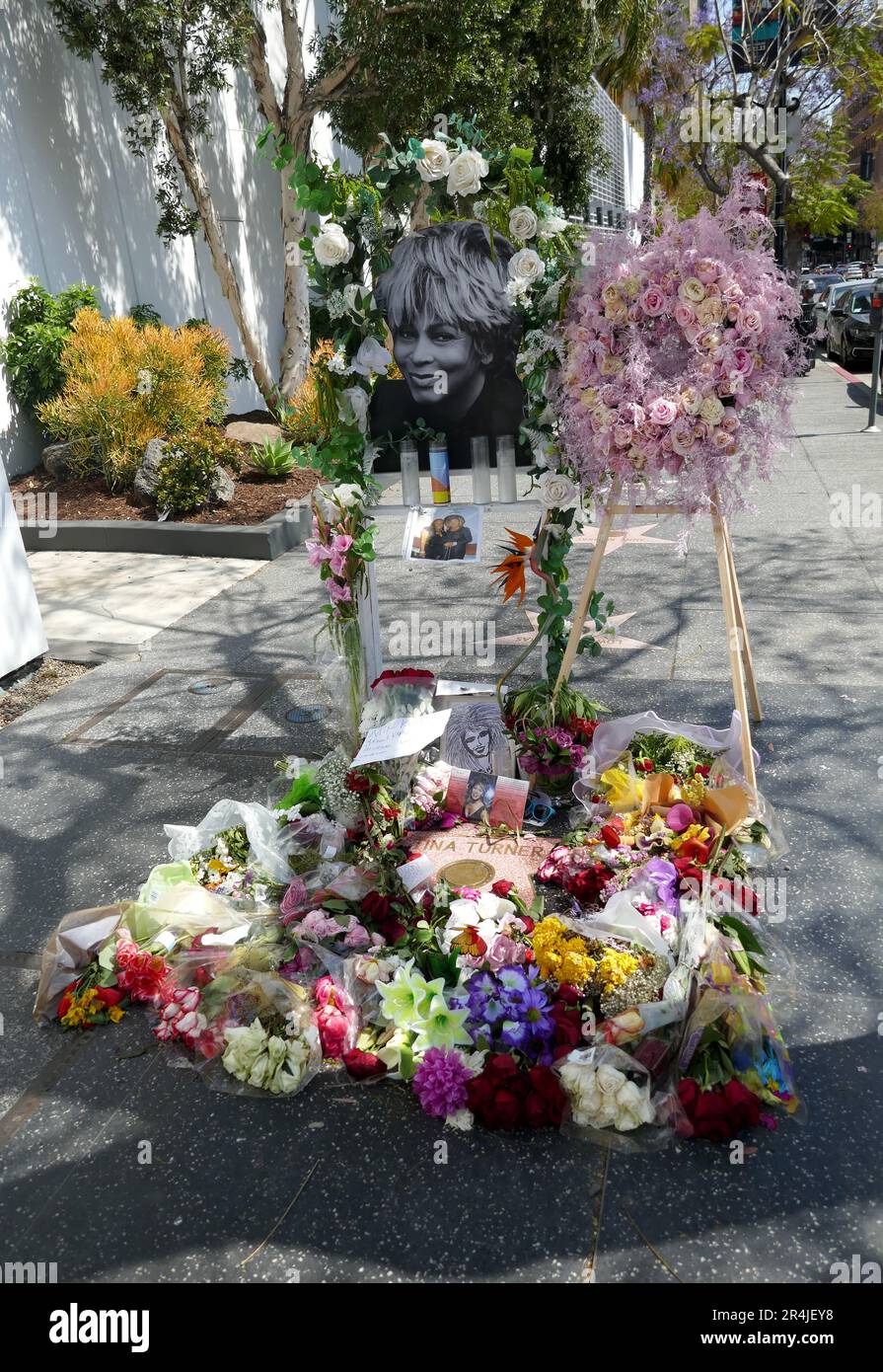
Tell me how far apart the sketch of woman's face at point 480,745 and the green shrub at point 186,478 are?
5556 millimetres

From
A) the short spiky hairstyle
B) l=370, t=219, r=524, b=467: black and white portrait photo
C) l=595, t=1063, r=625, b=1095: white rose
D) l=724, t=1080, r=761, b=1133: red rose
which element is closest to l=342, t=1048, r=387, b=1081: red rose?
l=595, t=1063, r=625, b=1095: white rose

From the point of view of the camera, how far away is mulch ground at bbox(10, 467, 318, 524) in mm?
8797

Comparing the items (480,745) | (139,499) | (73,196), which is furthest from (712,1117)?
(73,196)

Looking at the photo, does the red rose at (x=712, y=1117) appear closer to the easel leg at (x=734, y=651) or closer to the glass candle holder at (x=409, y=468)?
the easel leg at (x=734, y=651)

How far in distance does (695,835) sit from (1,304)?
8499 mm

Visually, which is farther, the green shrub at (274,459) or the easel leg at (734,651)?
the green shrub at (274,459)

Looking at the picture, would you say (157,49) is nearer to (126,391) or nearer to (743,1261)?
(126,391)

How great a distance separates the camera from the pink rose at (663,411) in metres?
3.19

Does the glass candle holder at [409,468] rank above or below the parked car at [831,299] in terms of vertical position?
below

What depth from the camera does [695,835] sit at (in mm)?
3545

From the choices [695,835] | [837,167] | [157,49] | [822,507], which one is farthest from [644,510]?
[837,167]

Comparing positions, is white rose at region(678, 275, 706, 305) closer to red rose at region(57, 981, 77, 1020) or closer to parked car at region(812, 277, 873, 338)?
red rose at region(57, 981, 77, 1020)

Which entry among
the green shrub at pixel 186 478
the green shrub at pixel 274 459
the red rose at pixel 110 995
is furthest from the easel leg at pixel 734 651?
the green shrub at pixel 274 459

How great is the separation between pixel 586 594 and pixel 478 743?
0.76 metres
